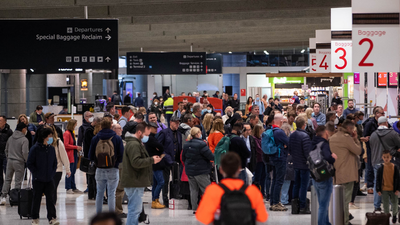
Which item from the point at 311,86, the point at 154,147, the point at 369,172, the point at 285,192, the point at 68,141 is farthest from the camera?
the point at 311,86

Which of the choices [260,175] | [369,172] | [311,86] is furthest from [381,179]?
[311,86]

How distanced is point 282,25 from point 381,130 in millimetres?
9301

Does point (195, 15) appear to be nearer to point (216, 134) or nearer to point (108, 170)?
point (216, 134)

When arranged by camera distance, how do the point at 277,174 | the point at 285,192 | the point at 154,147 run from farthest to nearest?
the point at 285,192 < the point at 277,174 < the point at 154,147

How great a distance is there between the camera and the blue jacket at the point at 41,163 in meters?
6.83

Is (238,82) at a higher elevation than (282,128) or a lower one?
higher

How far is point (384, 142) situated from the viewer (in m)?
7.72

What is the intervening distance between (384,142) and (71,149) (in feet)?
19.4

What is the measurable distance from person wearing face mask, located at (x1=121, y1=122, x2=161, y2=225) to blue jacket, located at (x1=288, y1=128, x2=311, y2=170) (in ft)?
7.84

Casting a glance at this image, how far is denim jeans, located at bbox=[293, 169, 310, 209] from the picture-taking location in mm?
7645

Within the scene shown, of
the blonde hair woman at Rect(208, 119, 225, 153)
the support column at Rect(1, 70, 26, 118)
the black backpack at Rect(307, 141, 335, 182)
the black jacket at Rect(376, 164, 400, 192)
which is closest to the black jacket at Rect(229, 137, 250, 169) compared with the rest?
the blonde hair woman at Rect(208, 119, 225, 153)

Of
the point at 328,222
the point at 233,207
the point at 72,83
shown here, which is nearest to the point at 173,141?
the point at 328,222

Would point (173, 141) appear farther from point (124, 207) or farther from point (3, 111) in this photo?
point (3, 111)

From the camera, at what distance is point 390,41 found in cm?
695
